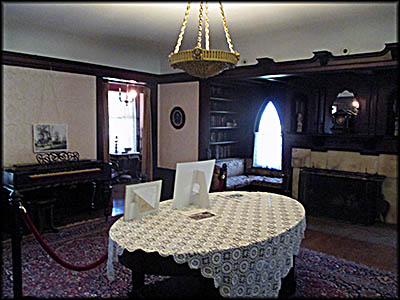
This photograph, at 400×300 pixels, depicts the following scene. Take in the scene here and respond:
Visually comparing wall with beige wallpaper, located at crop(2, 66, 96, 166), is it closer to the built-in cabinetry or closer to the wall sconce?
the built-in cabinetry

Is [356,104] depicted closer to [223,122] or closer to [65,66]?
[223,122]

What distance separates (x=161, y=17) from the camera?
13.0ft

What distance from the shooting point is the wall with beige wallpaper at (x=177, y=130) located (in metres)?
6.03

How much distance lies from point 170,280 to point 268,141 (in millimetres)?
4596

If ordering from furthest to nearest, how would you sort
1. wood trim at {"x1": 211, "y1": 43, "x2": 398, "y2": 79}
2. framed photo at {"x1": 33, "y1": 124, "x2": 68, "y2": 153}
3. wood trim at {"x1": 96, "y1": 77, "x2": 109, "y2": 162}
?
wood trim at {"x1": 96, "y1": 77, "x2": 109, "y2": 162} → framed photo at {"x1": 33, "y1": 124, "x2": 68, "y2": 153} → wood trim at {"x1": 211, "y1": 43, "x2": 398, "y2": 79}

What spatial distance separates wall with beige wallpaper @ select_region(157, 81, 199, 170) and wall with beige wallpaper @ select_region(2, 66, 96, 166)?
1.52 m

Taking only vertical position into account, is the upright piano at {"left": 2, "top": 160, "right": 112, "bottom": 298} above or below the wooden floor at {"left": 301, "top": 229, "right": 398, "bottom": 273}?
above

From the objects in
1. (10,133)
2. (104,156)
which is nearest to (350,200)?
(104,156)

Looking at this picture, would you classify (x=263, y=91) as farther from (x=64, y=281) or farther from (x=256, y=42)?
(x=64, y=281)

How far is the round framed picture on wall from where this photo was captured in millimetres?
6211

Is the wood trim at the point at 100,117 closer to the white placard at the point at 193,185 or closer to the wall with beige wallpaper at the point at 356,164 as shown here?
the white placard at the point at 193,185

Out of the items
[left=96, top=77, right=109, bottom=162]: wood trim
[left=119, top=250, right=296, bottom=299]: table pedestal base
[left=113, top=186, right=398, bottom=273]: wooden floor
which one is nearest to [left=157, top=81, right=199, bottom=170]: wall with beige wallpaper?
Result: [left=96, top=77, right=109, bottom=162]: wood trim

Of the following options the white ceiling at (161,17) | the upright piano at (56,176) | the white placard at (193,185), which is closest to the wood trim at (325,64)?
the white ceiling at (161,17)

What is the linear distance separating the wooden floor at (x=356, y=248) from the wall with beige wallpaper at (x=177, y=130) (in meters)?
2.57
